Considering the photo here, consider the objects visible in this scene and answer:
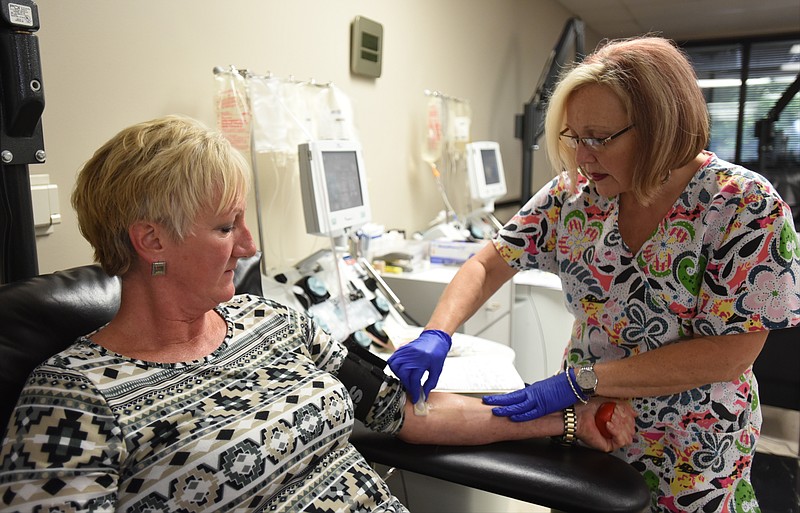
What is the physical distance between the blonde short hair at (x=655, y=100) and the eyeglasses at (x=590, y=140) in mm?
32

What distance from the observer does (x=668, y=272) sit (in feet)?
3.92

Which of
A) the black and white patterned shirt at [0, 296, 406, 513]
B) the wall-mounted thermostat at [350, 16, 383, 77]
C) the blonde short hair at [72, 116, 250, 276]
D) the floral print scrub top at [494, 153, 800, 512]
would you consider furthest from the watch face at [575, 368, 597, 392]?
the wall-mounted thermostat at [350, 16, 383, 77]

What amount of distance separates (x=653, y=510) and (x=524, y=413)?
333 mm

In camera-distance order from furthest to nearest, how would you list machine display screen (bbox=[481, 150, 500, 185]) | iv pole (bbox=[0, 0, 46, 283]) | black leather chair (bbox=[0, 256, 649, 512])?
machine display screen (bbox=[481, 150, 500, 185]) < iv pole (bbox=[0, 0, 46, 283]) < black leather chair (bbox=[0, 256, 649, 512])

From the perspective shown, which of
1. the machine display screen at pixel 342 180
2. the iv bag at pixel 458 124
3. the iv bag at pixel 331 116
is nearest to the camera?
the machine display screen at pixel 342 180

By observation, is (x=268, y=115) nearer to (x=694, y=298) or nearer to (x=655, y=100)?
(x=655, y=100)

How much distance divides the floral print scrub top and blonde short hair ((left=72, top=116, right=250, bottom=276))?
2.52 ft

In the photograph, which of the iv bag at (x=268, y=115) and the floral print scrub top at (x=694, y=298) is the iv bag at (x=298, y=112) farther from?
the floral print scrub top at (x=694, y=298)

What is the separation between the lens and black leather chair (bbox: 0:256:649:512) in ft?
3.01

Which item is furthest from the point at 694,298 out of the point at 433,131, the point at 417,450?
the point at 433,131

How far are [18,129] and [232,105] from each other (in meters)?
0.73

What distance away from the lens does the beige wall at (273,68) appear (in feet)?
4.72

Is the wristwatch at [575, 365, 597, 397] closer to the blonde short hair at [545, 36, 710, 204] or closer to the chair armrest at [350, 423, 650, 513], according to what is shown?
the chair armrest at [350, 423, 650, 513]

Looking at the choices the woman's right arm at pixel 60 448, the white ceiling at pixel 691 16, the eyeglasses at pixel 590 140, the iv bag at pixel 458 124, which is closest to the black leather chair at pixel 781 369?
the iv bag at pixel 458 124
